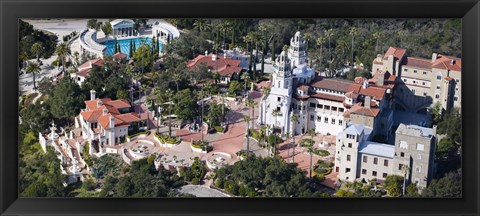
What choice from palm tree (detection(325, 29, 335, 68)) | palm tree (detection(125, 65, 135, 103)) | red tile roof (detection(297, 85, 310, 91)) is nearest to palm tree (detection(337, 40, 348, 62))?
palm tree (detection(325, 29, 335, 68))

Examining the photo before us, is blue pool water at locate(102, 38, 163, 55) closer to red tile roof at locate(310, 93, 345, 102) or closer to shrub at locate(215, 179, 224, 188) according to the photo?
shrub at locate(215, 179, 224, 188)

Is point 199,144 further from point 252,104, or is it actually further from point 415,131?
point 415,131

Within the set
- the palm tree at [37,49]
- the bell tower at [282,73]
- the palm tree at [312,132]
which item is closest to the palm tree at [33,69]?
the palm tree at [37,49]

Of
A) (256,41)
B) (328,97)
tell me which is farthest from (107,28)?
(328,97)

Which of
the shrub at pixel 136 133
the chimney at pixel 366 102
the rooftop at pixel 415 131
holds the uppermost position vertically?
the chimney at pixel 366 102

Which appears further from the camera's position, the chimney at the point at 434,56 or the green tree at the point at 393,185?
the chimney at the point at 434,56

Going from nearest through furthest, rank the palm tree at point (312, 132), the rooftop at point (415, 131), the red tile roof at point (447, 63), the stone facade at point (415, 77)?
the red tile roof at point (447, 63)
the rooftop at point (415, 131)
the stone facade at point (415, 77)
the palm tree at point (312, 132)

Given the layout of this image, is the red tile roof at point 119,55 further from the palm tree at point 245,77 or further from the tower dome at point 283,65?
the tower dome at point 283,65
